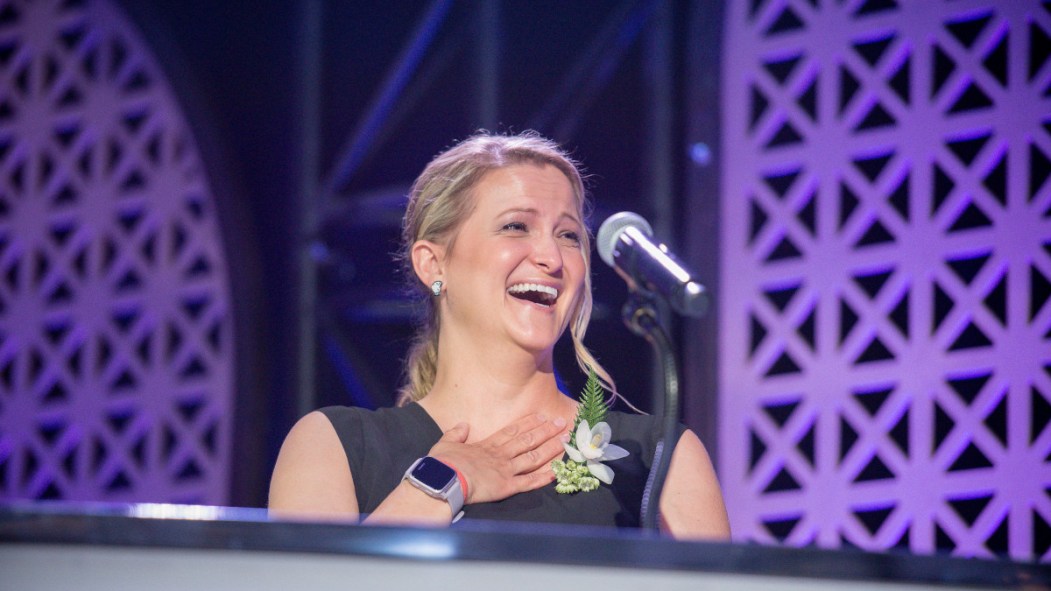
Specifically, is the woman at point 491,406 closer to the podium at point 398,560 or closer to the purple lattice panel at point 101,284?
the podium at point 398,560

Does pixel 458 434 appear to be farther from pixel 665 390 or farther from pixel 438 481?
pixel 665 390

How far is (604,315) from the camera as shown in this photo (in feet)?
11.8

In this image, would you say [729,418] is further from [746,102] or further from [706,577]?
[706,577]

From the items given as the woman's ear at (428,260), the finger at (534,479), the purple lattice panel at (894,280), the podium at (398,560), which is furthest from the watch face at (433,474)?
the purple lattice panel at (894,280)

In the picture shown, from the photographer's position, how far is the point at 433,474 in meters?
1.53

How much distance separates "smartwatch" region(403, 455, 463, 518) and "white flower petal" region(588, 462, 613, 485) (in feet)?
0.78

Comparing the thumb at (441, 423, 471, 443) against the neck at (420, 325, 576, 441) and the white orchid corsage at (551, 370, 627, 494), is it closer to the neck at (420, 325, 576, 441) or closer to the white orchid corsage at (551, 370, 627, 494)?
the neck at (420, 325, 576, 441)

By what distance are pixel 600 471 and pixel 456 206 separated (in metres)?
0.56

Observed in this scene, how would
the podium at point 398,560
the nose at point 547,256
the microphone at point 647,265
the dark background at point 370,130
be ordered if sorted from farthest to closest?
the dark background at point 370,130 < the nose at point 547,256 < the microphone at point 647,265 < the podium at point 398,560

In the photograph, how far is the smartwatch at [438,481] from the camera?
1503mm

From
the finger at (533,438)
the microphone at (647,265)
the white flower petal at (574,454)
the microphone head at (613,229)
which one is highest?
the microphone head at (613,229)

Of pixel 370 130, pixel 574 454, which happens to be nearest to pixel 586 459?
pixel 574 454

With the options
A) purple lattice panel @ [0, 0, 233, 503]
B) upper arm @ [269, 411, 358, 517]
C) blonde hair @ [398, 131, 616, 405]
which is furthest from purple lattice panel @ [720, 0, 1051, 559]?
purple lattice panel @ [0, 0, 233, 503]

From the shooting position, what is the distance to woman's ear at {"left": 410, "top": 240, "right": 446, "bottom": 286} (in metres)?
1.94
